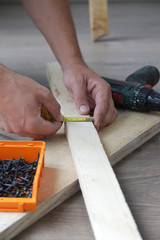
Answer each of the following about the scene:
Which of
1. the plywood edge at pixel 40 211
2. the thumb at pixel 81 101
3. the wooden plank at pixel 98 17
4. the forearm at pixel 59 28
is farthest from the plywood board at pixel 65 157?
the wooden plank at pixel 98 17

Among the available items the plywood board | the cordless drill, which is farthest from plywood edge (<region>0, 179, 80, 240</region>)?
the cordless drill

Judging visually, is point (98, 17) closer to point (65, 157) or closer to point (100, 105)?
point (100, 105)

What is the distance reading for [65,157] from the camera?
51.6 inches

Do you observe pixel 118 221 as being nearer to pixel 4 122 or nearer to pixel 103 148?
pixel 103 148

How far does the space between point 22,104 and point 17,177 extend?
0.85 ft

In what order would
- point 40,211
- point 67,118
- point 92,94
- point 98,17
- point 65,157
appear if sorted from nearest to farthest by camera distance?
point 40,211 → point 65,157 → point 67,118 → point 92,94 → point 98,17

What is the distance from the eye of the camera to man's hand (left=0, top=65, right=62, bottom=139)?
1206 millimetres

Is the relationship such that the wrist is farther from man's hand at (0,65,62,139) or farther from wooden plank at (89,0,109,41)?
wooden plank at (89,0,109,41)

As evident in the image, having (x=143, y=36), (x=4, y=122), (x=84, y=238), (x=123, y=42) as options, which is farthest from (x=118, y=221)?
(x=143, y=36)

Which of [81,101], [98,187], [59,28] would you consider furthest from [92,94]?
[98,187]

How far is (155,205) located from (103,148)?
300mm

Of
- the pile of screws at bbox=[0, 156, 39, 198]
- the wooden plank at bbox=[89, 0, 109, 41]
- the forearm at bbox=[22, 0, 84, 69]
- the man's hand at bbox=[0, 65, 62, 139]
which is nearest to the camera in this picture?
the pile of screws at bbox=[0, 156, 39, 198]

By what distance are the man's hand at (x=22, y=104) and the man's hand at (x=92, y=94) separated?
0.88ft

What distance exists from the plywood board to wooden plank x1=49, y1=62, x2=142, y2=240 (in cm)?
5
